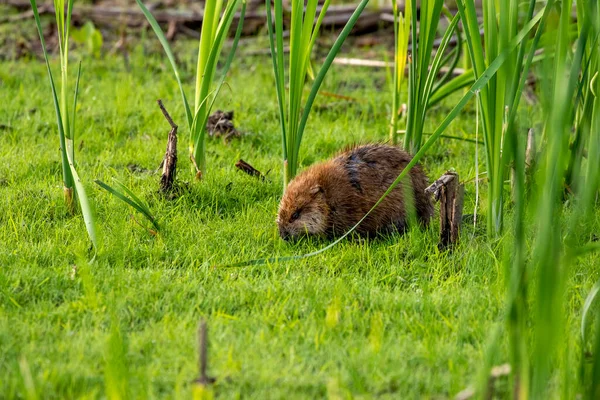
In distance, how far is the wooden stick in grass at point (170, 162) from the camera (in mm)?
4176

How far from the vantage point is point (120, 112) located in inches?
221

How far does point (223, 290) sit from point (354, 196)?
1.04 metres

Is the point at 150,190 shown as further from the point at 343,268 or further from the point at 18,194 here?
the point at 343,268

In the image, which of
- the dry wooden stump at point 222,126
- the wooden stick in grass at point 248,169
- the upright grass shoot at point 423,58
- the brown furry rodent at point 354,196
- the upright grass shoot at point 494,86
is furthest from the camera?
the dry wooden stump at point 222,126

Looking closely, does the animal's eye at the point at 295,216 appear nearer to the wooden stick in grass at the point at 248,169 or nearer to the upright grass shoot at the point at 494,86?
the wooden stick in grass at the point at 248,169

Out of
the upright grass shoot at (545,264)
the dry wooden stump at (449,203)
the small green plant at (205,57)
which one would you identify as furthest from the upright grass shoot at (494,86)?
the small green plant at (205,57)

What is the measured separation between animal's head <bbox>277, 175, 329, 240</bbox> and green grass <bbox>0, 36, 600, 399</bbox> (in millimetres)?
77

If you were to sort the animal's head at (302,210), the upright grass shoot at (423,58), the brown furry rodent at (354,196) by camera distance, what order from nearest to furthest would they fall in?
1. the upright grass shoot at (423,58)
2. the animal's head at (302,210)
3. the brown furry rodent at (354,196)

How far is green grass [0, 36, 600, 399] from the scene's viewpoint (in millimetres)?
2658

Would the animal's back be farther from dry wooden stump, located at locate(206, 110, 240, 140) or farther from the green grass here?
dry wooden stump, located at locate(206, 110, 240, 140)

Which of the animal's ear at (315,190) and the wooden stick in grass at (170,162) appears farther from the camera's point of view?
the wooden stick in grass at (170,162)

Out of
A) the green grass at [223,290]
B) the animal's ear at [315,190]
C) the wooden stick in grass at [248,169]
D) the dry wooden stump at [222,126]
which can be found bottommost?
the green grass at [223,290]

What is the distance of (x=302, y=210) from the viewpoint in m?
3.96

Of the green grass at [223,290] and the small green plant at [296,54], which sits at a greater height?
the small green plant at [296,54]
